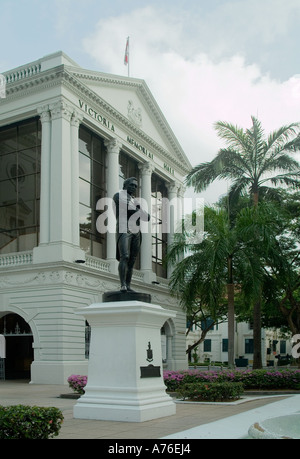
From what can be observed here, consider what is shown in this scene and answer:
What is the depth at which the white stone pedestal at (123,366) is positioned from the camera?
11016 millimetres

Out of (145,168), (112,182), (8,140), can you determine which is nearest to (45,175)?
(8,140)

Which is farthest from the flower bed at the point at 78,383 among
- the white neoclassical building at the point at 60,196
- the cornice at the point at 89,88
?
the cornice at the point at 89,88

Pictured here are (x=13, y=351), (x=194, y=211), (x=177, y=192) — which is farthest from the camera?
(x=177, y=192)

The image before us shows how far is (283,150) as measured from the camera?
104 ft

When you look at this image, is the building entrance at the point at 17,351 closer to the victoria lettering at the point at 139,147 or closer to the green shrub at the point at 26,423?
the victoria lettering at the point at 139,147

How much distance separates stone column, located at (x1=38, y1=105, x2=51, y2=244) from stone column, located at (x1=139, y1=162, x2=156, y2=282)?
10154 mm

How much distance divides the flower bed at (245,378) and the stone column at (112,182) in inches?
637

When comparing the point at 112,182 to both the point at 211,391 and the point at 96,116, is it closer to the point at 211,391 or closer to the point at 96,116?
the point at 96,116

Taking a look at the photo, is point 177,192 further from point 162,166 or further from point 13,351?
point 13,351

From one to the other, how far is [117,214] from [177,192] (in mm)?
35280

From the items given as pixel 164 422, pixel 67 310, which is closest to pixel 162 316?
pixel 164 422

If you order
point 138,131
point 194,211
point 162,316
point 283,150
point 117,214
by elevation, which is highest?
point 138,131

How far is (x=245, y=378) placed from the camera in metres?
20.0

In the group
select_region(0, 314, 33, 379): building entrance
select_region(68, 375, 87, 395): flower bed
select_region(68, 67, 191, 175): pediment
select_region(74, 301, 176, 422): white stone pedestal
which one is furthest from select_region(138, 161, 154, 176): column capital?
select_region(74, 301, 176, 422): white stone pedestal
